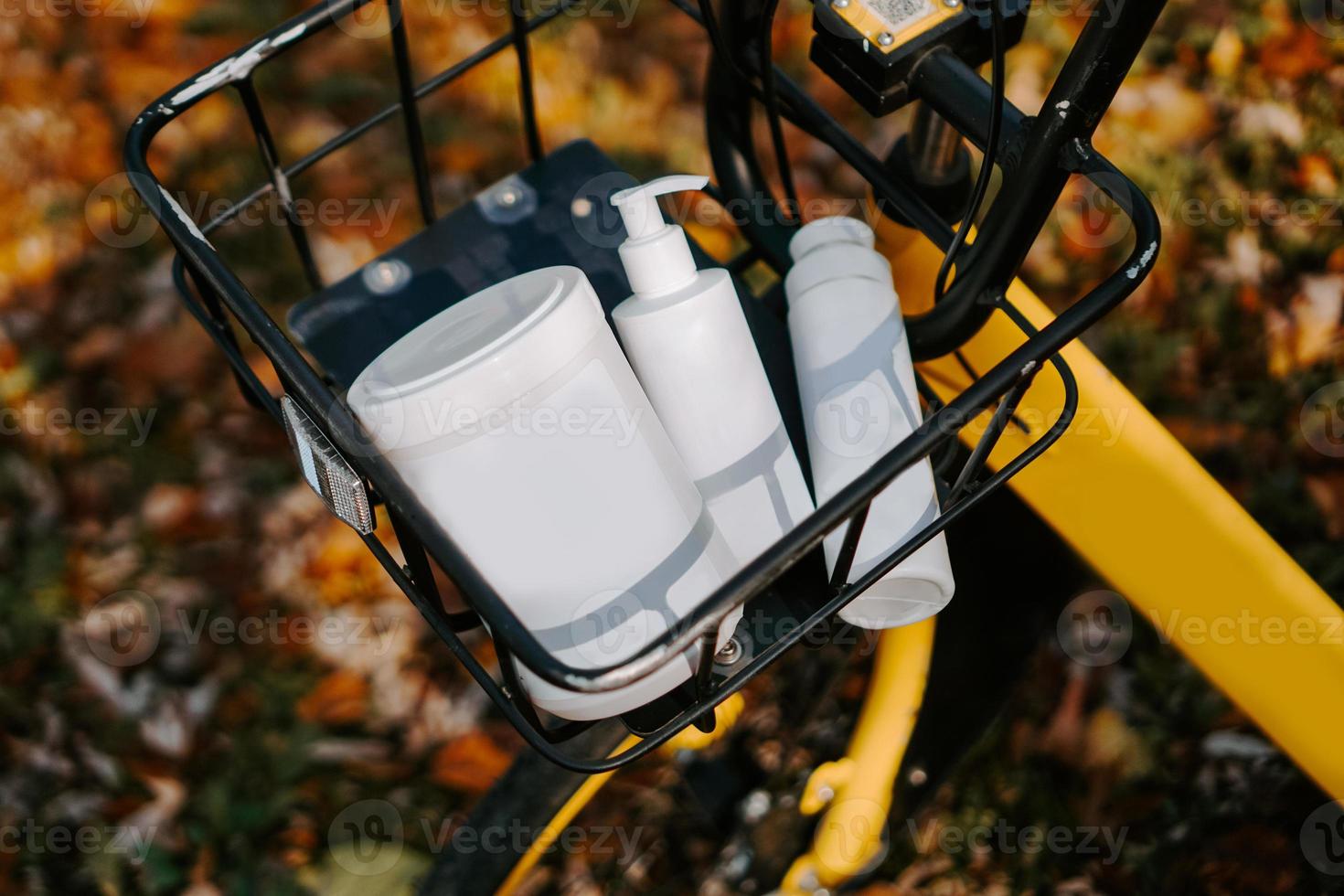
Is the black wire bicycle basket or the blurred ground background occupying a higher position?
the black wire bicycle basket

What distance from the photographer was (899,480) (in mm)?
676

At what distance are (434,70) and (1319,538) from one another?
5.26 feet

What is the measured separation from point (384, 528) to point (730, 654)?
866 mm

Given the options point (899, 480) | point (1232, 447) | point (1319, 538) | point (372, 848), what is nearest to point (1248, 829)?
point (1319, 538)

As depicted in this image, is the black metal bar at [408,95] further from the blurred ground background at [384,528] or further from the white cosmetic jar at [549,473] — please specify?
the blurred ground background at [384,528]

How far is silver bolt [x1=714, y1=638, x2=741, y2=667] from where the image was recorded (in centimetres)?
68

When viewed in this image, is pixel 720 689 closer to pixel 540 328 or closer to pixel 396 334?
pixel 540 328

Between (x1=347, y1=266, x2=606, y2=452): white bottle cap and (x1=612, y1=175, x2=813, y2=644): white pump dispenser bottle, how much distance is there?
0.05 m

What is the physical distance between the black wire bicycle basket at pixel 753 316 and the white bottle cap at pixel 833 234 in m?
0.04

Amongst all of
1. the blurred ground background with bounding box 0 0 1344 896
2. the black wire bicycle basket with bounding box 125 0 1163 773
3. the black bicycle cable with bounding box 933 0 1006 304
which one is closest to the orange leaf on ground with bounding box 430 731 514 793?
the blurred ground background with bounding box 0 0 1344 896

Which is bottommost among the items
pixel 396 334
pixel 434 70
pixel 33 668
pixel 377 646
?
pixel 377 646

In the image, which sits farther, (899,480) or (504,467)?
(899,480)

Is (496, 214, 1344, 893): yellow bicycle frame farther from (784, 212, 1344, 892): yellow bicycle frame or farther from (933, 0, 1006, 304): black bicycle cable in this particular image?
(933, 0, 1006, 304): black bicycle cable

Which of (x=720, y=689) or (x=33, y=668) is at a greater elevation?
(x=720, y=689)
